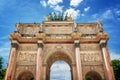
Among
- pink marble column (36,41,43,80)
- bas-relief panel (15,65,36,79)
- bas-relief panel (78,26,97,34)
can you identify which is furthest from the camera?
bas-relief panel (78,26,97,34)

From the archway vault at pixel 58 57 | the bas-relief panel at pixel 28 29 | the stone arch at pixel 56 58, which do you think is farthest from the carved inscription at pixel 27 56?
the bas-relief panel at pixel 28 29

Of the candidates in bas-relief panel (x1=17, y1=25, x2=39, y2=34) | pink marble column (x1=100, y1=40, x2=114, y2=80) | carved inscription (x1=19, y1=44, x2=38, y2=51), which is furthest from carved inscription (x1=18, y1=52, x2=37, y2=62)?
pink marble column (x1=100, y1=40, x2=114, y2=80)

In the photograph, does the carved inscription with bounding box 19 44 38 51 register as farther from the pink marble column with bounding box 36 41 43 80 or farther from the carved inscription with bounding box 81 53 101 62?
the carved inscription with bounding box 81 53 101 62

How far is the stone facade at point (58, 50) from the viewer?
60.7 ft

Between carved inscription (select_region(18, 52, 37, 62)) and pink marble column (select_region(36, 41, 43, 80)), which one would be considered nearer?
pink marble column (select_region(36, 41, 43, 80))

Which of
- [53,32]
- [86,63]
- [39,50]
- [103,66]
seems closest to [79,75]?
[86,63]

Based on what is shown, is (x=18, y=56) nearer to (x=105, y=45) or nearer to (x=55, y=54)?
(x=55, y=54)

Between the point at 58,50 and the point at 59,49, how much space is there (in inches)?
8.2

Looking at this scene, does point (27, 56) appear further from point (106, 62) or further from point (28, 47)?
point (106, 62)

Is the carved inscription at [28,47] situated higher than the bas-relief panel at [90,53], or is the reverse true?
the carved inscription at [28,47]

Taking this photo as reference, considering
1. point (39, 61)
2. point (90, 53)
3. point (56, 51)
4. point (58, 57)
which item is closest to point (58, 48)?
point (56, 51)

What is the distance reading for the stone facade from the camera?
18.5m

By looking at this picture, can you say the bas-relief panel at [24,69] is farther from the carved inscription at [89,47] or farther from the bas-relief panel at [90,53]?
the carved inscription at [89,47]

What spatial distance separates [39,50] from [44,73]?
316cm
